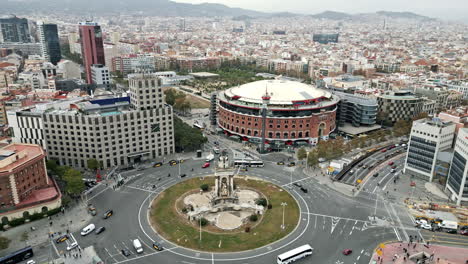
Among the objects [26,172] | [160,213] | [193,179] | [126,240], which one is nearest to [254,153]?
[193,179]

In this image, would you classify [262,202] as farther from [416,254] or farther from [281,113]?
[281,113]

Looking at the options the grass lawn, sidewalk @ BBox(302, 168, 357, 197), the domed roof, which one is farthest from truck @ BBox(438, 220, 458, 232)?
the domed roof

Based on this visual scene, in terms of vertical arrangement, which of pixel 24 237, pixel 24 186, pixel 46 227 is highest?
pixel 24 186

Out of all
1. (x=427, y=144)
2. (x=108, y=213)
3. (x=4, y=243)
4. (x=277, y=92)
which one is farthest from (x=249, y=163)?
(x=4, y=243)

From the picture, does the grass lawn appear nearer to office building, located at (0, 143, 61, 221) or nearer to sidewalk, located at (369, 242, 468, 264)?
sidewalk, located at (369, 242, 468, 264)

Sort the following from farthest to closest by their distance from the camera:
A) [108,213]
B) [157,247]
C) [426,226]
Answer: [108,213]
[426,226]
[157,247]

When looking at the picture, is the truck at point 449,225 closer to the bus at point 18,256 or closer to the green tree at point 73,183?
the green tree at point 73,183

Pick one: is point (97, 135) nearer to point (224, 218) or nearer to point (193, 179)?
point (193, 179)
